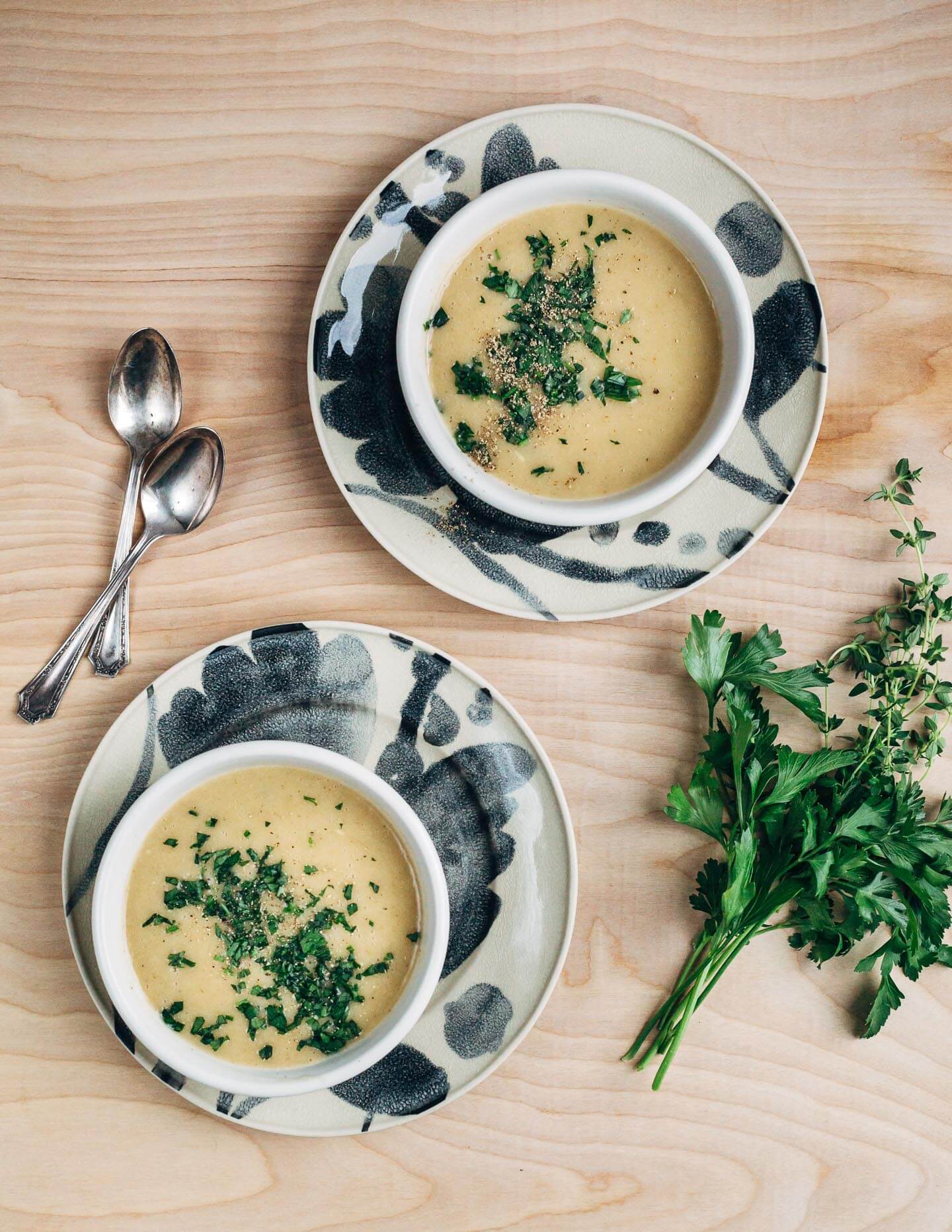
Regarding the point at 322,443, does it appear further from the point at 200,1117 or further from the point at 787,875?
the point at 200,1117

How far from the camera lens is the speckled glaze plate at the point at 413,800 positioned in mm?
1358

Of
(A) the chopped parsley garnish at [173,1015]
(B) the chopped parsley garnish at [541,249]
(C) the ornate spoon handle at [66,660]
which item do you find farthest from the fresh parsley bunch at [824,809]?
(C) the ornate spoon handle at [66,660]

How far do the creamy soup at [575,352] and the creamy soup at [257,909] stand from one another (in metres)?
0.59

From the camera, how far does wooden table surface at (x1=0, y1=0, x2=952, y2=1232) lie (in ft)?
4.83

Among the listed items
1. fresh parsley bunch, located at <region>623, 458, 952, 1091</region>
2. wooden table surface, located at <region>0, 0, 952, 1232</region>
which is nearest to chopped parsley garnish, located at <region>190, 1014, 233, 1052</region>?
wooden table surface, located at <region>0, 0, 952, 1232</region>

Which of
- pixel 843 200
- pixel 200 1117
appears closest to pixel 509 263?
Answer: pixel 843 200

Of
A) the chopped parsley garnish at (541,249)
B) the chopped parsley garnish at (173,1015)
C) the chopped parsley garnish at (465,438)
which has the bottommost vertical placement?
the chopped parsley garnish at (173,1015)

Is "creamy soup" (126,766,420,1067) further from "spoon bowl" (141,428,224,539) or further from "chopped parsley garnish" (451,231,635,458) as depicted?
"chopped parsley garnish" (451,231,635,458)

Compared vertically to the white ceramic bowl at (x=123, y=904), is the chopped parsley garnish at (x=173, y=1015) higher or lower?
lower

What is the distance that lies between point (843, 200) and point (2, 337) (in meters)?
1.40

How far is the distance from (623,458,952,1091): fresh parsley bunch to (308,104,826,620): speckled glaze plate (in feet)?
A: 0.55

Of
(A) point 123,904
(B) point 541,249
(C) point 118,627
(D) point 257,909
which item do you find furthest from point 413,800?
(B) point 541,249

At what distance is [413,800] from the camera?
1396mm

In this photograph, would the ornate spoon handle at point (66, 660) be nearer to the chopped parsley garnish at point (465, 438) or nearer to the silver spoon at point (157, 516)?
the silver spoon at point (157, 516)
